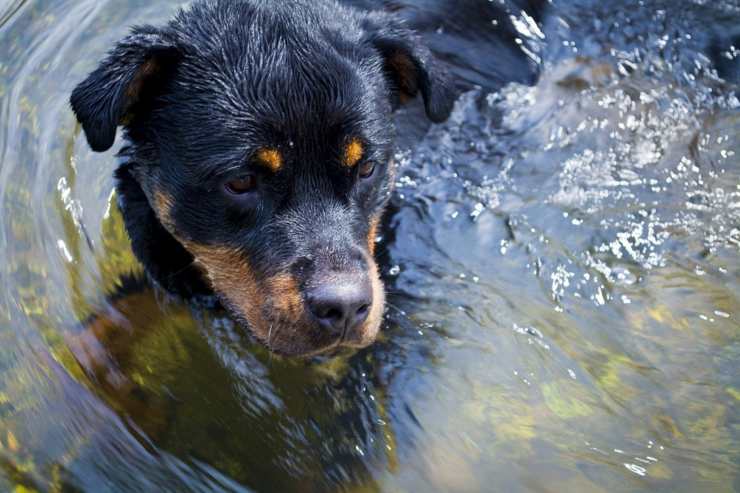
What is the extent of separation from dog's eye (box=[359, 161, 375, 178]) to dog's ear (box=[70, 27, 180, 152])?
2.59 feet

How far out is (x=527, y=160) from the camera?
187 inches

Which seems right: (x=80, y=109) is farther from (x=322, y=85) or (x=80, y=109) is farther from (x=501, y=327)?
(x=501, y=327)

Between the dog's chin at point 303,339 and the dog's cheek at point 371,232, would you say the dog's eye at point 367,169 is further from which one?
the dog's chin at point 303,339

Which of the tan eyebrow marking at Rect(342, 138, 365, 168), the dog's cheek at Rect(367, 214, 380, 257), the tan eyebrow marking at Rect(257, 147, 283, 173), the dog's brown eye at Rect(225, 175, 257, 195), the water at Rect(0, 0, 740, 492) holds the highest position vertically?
the tan eyebrow marking at Rect(257, 147, 283, 173)

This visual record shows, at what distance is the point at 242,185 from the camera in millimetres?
3299

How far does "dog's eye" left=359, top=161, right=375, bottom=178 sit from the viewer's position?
11.4 ft

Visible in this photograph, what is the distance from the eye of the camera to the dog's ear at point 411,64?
3707 millimetres

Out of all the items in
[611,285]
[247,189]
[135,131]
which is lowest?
[611,285]

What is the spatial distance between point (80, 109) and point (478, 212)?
2.05 metres

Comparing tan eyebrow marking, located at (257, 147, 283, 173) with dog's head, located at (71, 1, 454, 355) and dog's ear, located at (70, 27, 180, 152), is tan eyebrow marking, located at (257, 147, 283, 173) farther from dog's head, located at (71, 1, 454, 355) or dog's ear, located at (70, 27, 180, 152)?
dog's ear, located at (70, 27, 180, 152)

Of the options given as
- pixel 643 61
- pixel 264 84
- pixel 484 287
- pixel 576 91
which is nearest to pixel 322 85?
pixel 264 84

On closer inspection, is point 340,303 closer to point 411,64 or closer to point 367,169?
point 367,169

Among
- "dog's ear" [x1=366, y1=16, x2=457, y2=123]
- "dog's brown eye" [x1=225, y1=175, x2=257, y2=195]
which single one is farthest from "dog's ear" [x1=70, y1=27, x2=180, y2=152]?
"dog's ear" [x1=366, y1=16, x2=457, y2=123]

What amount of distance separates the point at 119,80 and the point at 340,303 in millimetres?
1090
